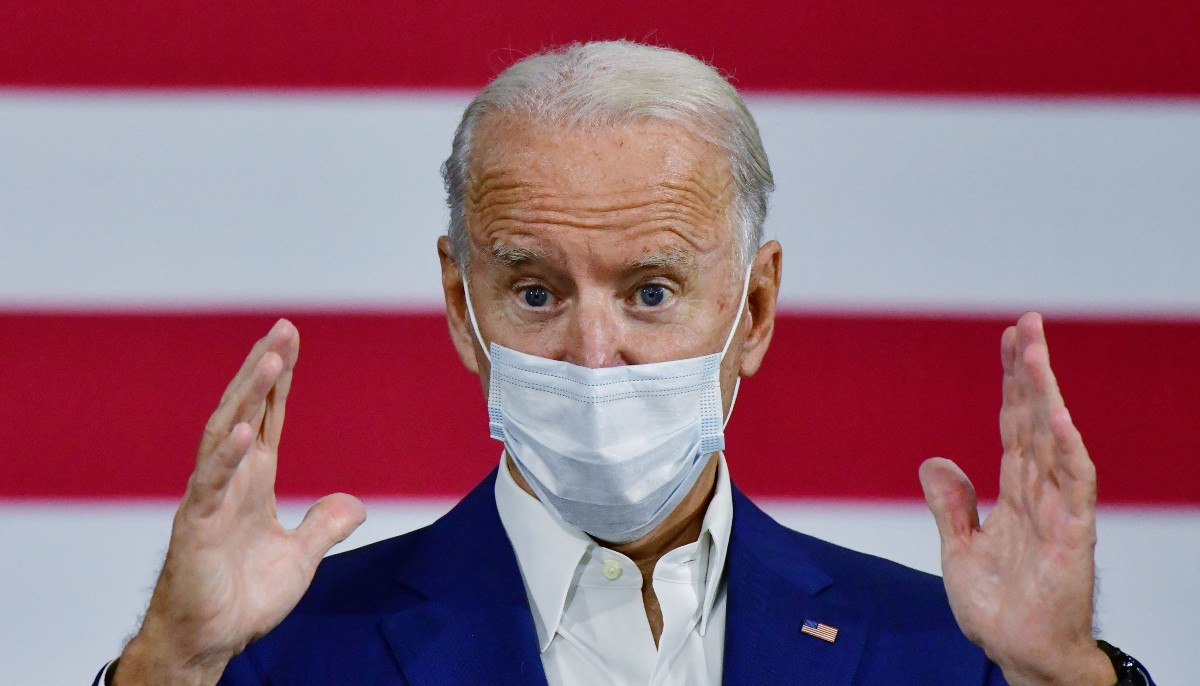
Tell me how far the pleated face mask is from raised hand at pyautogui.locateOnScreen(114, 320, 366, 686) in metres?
0.33

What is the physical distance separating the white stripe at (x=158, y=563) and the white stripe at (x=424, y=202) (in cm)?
39

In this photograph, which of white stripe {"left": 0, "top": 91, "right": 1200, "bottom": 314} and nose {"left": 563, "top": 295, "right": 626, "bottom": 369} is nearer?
nose {"left": 563, "top": 295, "right": 626, "bottom": 369}

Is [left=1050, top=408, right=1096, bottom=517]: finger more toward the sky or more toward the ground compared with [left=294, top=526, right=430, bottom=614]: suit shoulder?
more toward the sky

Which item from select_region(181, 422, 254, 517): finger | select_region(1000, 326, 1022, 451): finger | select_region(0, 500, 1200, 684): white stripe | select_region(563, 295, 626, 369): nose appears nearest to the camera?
select_region(181, 422, 254, 517): finger

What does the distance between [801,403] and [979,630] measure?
1.12 metres

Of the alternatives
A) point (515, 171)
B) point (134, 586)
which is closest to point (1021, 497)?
point (515, 171)

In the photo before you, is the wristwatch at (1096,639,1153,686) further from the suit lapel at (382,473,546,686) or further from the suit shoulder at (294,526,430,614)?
the suit shoulder at (294,526,430,614)

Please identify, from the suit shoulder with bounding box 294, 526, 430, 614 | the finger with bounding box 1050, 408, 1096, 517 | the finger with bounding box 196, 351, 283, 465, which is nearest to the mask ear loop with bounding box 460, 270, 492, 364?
the suit shoulder with bounding box 294, 526, 430, 614

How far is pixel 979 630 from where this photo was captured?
1690mm

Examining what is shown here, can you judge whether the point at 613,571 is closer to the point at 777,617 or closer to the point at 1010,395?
the point at 777,617

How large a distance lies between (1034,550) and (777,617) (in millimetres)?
381

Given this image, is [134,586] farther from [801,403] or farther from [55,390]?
[801,403]

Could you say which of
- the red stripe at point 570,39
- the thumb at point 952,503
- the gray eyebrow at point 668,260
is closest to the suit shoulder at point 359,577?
the gray eyebrow at point 668,260

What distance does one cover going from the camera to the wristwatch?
1674 mm
